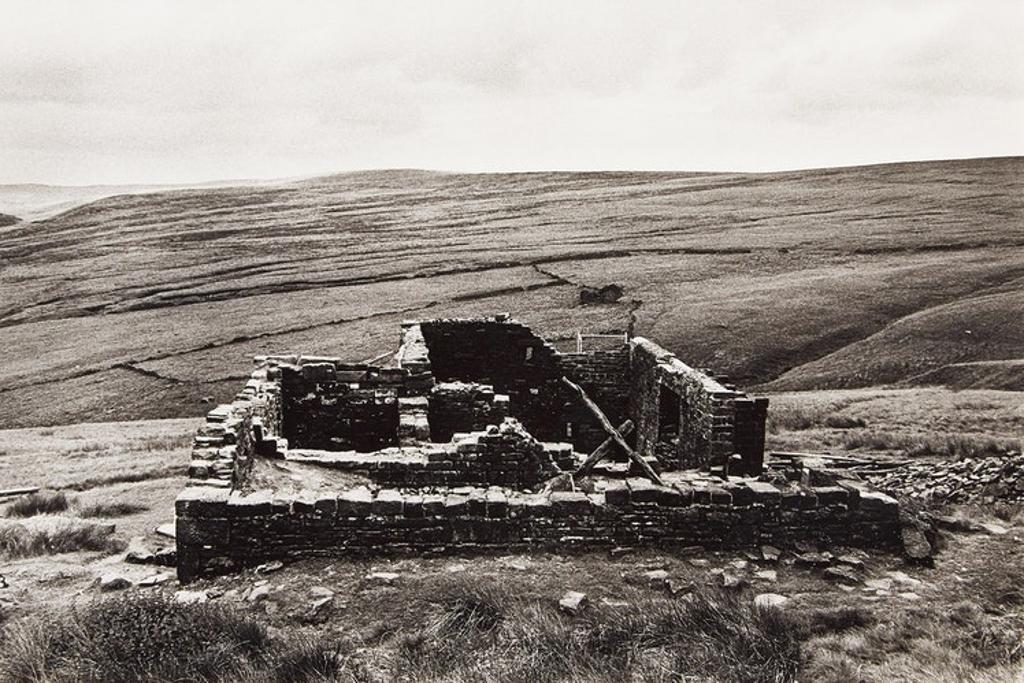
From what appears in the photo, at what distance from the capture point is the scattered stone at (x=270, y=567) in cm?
805

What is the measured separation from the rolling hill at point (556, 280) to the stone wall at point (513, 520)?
17.8 metres

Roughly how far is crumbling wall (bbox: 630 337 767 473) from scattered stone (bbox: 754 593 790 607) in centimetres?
411

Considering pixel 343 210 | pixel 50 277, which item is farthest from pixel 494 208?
pixel 50 277

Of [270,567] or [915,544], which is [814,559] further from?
[270,567]

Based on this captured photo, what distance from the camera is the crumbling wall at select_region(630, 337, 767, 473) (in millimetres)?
11570

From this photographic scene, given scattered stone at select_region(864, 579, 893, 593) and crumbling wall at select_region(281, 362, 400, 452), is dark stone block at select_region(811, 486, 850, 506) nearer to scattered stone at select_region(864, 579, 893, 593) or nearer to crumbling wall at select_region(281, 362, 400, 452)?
scattered stone at select_region(864, 579, 893, 593)

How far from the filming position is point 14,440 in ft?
70.3

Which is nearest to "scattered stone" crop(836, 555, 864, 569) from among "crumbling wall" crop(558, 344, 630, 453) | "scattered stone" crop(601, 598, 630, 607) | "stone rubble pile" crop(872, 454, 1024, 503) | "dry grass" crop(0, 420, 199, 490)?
"scattered stone" crop(601, 598, 630, 607)

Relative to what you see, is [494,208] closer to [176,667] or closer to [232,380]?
[232,380]

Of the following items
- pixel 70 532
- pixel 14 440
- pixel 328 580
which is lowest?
pixel 14 440

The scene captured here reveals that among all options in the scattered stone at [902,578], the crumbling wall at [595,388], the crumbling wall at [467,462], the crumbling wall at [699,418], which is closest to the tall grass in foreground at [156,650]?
the crumbling wall at [467,462]

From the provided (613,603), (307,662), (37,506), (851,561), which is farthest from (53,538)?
(851,561)

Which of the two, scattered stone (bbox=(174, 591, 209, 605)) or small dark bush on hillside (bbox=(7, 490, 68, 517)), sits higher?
scattered stone (bbox=(174, 591, 209, 605))

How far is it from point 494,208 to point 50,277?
31.8 meters
